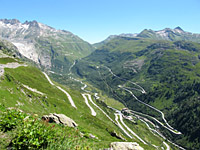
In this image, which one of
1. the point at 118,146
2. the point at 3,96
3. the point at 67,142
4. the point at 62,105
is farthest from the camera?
the point at 62,105

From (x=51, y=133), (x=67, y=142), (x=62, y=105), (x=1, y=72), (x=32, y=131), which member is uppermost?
(x=1, y=72)

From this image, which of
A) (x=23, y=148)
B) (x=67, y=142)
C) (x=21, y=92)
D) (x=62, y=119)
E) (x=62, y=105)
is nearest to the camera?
(x=23, y=148)

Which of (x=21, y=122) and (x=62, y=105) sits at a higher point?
(x=21, y=122)

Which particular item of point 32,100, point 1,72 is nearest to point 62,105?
point 32,100

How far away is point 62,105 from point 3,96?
48.6 m

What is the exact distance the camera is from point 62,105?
369 ft

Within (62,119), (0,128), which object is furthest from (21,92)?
(0,128)

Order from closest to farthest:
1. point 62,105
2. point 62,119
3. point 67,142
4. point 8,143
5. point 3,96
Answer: point 8,143, point 67,142, point 62,119, point 3,96, point 62,105

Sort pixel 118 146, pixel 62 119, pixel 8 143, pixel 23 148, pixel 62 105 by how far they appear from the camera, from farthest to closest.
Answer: pixel 62 105 → pixel 62 119 → pixel 118 146 → pixel 8 143 → pixel 23 148

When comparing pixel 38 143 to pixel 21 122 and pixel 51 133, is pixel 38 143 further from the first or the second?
pixel 21 122

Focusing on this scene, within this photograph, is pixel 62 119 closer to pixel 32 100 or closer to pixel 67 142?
pixel 67 142

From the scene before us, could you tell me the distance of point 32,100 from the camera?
90.4 metres

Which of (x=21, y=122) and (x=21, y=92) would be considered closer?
(x=21, y=122)

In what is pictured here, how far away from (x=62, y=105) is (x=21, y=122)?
9802cm
